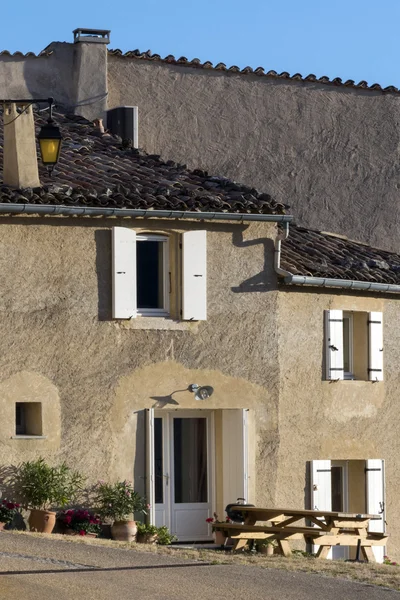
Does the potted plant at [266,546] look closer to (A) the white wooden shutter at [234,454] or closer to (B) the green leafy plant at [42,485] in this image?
(A) the white wooden shutter at [234,454]

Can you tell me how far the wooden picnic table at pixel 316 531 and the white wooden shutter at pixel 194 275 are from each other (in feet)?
9.90

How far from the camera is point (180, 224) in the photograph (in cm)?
1956

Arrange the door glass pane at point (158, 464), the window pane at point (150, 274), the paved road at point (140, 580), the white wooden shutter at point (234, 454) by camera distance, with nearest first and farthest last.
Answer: the paved road at point (140, 580), the window pane at point (150, 274), the white wooden shutter at point (234, 454), the door glass pane at point (158, 464)

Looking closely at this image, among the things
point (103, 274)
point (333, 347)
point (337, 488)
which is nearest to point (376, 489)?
point (337, 488)

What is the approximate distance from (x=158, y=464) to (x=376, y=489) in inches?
137

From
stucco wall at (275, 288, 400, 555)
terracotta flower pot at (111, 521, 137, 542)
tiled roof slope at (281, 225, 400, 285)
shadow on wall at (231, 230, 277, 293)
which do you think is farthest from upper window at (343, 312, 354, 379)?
terracotta flower pot at (111, 521, 137, 542)

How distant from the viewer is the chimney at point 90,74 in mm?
24109

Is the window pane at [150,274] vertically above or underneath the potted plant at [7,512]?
above

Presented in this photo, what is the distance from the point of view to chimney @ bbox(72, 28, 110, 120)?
24.1 meters

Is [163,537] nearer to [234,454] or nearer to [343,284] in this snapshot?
[234,454]

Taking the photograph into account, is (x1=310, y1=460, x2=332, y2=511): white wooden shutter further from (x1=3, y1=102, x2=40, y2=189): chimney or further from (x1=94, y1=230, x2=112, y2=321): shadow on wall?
(x1=3, y1=102, x2=40, y2=189): chimney

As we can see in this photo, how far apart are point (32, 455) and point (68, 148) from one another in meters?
5.30

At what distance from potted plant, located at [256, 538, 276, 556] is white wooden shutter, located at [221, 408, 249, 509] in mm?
1503

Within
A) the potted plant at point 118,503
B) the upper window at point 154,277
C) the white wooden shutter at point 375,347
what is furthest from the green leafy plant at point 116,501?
the white wooden shutter at point 375,347
